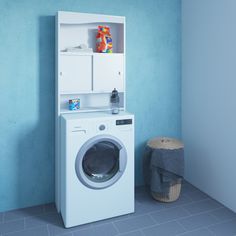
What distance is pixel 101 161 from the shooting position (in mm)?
2375

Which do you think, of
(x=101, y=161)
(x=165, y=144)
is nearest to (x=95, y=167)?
(x=101, y=161)

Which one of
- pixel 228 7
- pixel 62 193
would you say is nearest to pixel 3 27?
pixel 62 193

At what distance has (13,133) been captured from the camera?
2438mm

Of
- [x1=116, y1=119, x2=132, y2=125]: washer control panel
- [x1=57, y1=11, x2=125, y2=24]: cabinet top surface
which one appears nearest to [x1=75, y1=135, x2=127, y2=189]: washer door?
[x1=116, y1=119, x2=132, y2=125]: washer control panel

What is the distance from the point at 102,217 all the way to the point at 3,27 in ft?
6.28

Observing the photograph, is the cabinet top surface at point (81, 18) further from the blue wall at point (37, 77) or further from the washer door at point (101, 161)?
the washer door at point (101, 161)

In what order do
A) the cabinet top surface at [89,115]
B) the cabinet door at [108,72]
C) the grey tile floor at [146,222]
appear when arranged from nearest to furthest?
the grey tile floor at [146,222] < the cabinet top surface at [89,115] < the cabinet door at [108,72]

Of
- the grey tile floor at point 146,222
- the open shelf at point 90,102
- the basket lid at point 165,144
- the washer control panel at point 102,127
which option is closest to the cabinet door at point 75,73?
the open shelf at point 90,102

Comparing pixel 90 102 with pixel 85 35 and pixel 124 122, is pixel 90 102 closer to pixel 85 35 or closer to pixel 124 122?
pixel 124 122

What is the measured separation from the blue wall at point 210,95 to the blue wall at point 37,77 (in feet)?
1.21

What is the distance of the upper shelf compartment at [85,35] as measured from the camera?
2.52 metres

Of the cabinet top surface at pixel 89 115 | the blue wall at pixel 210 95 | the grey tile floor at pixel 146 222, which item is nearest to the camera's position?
the grey tile floor at pixel 146 222

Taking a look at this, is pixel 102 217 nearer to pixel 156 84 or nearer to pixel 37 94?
pixel 37 94

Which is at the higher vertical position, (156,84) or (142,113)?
(156,84)
